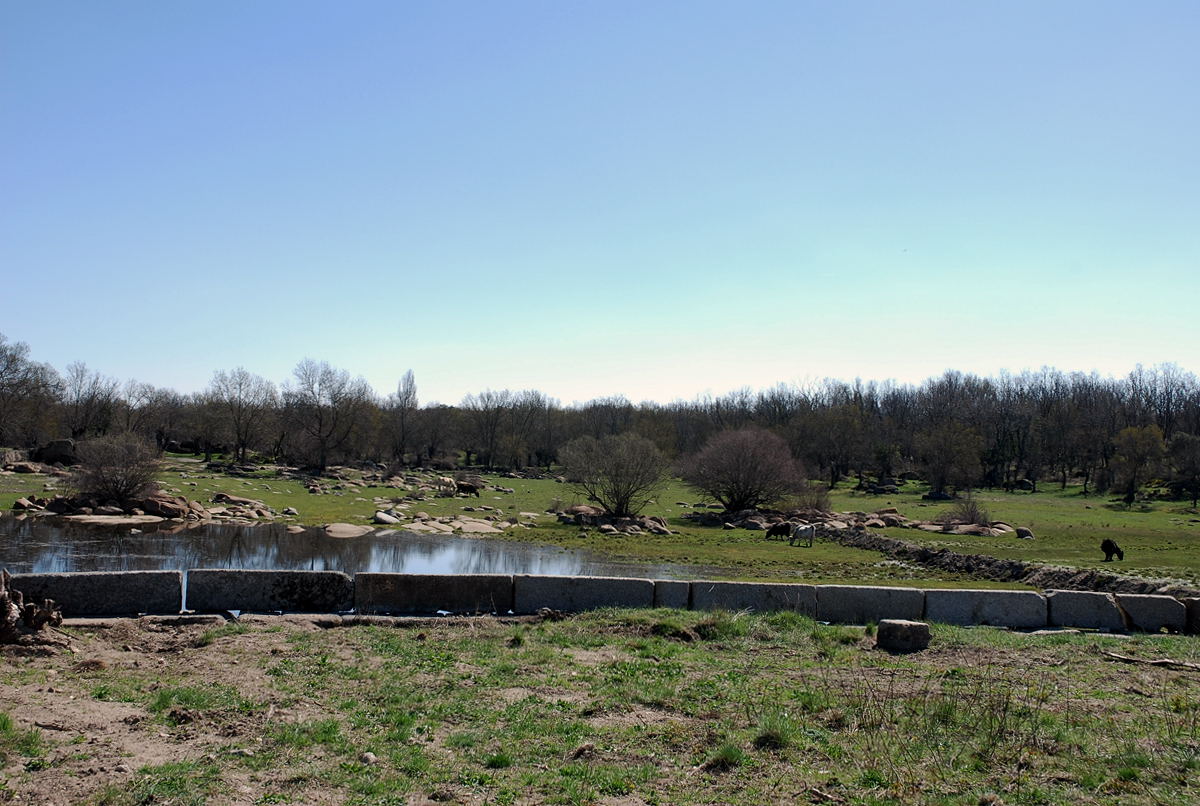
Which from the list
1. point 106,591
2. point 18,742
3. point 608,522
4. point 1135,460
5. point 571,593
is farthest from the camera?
point 1135,460

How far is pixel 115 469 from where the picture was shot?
122ft

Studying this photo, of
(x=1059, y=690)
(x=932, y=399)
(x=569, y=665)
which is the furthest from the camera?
(x=932, y=399)

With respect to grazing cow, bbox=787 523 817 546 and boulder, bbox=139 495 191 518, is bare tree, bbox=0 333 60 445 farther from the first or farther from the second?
grazing cow, bbox=787 523 817 546

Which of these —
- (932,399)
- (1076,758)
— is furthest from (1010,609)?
(932,399)

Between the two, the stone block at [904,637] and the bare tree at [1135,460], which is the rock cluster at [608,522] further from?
the bare tree at [1135,460]

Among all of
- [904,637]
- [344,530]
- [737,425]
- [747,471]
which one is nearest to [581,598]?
[904,637]

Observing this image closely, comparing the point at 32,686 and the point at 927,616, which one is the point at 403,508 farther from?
the point at 32,686

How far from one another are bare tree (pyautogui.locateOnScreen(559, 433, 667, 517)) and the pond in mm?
9842

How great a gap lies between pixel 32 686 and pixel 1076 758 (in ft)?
34.1

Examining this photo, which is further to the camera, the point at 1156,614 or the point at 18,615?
the point at 1156,614

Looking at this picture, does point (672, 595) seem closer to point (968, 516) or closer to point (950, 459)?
point (968, 516)

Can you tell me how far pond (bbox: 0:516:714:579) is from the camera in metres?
26.1

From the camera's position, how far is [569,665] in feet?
35.6

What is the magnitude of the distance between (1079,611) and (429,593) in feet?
40.9
